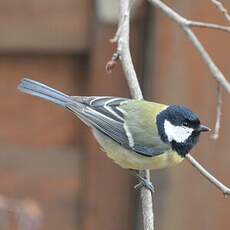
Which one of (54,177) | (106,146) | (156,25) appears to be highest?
(156,25)

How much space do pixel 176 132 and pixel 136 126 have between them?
0.42 feet

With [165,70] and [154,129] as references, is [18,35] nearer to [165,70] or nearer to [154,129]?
[165,70]

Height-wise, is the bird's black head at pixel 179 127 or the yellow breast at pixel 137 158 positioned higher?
the bird's black head at pixel 179 127

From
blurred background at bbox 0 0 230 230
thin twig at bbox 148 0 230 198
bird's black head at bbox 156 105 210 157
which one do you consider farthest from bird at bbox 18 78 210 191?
blurred background at bbox 0 0 230 230

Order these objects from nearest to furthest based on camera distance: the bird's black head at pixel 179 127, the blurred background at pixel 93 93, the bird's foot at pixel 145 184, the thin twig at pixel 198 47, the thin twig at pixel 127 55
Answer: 1. the thin twig at pixel 198 47
2. the thin twig at pixel 127 55
3. the bird's foot at pixel 145 184
4. the bird's black head at pixel 179 127
5. the blurred background at pixel 93 93

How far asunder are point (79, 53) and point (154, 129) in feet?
2.38

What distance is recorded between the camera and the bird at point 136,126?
2.65m

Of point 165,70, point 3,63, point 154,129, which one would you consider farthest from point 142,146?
point 3,63

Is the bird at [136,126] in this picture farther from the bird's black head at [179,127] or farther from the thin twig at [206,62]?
the thin twig at [206,62]

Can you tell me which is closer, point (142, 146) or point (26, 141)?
point (142, 146)

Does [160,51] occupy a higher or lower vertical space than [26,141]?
higher

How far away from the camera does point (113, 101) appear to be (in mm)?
2760

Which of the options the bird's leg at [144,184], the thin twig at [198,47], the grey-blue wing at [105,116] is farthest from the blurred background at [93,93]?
the thin twig at [198,47]

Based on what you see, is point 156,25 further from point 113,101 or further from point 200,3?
point 113,101
